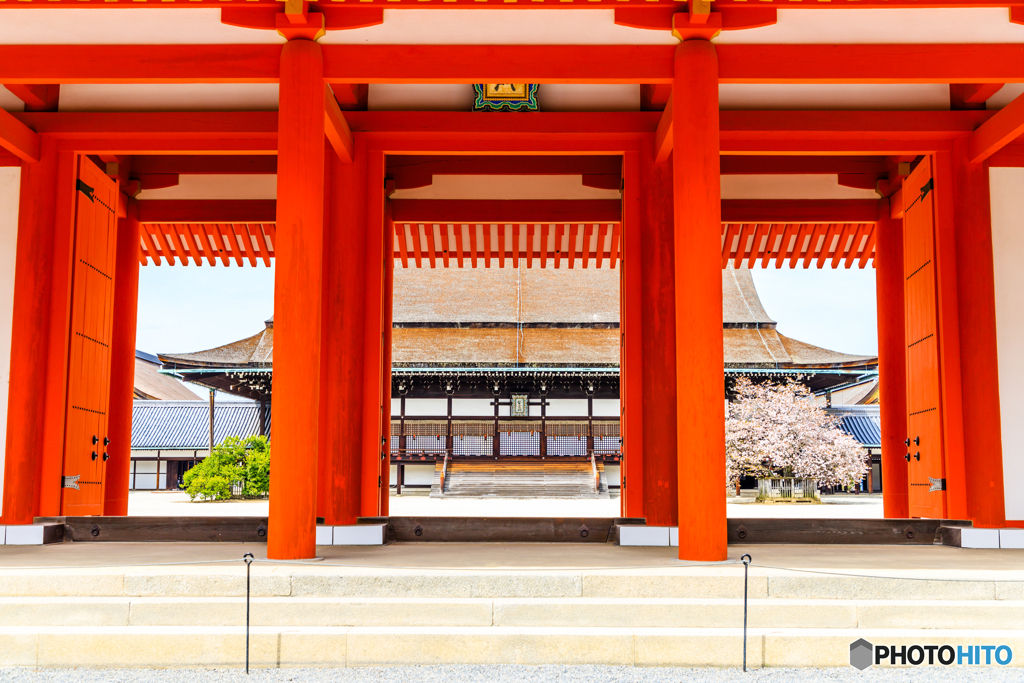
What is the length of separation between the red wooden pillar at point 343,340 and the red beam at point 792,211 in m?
3.15

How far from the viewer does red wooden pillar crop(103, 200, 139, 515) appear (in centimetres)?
707

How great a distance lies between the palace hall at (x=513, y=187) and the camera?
4.41 m

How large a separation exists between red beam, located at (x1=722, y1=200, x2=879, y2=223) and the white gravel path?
4.54 m

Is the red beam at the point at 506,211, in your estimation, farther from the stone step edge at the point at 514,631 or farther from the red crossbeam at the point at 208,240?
the stone step edge at the point at 514,631

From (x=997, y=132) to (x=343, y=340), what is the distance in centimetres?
409

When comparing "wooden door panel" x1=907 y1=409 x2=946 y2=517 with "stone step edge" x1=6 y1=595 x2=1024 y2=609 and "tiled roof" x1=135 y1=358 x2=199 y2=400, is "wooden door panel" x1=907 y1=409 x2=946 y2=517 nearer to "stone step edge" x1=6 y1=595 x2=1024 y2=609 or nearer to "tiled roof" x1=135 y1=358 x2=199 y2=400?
"stone step edge" x1=6 y1=595 x2=1024 y2=609

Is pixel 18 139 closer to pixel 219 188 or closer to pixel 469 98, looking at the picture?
pixel 219 188

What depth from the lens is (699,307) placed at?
435cm

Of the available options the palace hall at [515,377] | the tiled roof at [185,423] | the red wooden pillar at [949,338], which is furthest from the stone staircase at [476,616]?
the tiled roof at [185,423]

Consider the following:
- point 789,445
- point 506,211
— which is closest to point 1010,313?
point 506,211

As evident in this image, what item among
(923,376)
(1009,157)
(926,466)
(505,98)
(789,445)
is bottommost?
(926,466)

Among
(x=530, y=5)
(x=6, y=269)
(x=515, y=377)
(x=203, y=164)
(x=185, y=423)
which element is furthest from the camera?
(x=185, y=423)

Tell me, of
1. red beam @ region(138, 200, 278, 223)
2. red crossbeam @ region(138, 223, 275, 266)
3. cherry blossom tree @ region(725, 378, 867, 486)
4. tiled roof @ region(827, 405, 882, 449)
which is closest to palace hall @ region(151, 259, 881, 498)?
cherry blossom tree @ region(725, 378, 867, 486)

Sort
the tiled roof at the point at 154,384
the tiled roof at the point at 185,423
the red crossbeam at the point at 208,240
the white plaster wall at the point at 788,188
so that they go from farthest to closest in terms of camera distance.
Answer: the tiled roof at the point at 154,384, the tiled roof at the point at 185,423, the red crossbeam at the point at 208,240, the white plaster wall at the point at 788,188
